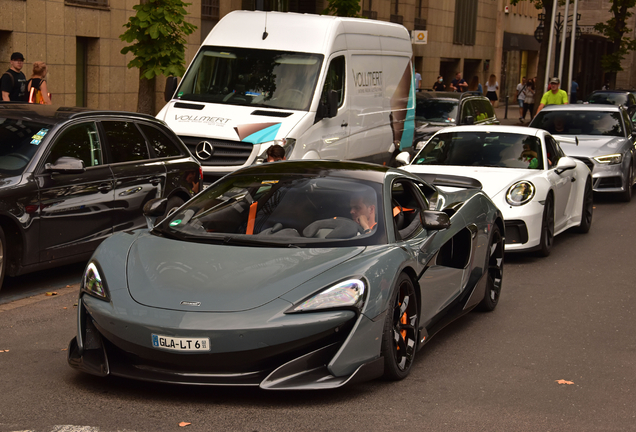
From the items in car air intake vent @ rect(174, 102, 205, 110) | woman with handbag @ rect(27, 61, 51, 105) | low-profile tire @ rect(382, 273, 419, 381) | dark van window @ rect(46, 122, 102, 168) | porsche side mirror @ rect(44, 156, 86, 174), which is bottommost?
low-profile tire @ rect(382, 273, 419, 381)

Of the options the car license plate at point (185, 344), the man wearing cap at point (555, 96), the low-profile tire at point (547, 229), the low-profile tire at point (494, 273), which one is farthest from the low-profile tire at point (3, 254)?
the man wearing cap at point (555, 96)

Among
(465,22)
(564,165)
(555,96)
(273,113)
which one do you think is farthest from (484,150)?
(465,22)

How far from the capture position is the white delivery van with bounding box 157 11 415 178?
12977 mm

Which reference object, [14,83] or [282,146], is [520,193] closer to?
[282,146]

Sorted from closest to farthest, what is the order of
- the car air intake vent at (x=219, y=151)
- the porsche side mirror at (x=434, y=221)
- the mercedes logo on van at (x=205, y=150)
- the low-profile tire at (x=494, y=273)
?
Answer: the porsche side mirror at (x=434, y=221), the low-profile tire at (x=494, y=273), the car air intake vent at (x=219, y=151), the mercedes logo on van at (x=205, y=150)

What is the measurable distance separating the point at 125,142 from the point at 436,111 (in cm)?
1201

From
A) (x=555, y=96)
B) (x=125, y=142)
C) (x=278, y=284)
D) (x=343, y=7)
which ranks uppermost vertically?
(x=343, y=7)

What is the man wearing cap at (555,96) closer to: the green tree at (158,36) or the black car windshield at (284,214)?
the green tree at (158,36)

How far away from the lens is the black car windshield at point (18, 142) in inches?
320

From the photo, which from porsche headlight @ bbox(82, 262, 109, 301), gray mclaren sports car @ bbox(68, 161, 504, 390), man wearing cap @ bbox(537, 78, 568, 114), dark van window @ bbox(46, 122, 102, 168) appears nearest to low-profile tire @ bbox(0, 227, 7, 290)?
dark van window @ bbox(46, 122, 102, 168)

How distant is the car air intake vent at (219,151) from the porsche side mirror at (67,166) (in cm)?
461

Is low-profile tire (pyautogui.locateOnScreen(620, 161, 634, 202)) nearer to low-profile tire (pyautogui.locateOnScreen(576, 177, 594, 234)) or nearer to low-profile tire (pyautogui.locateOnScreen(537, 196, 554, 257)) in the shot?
low-profile tire (pyautogui.locateOnScreen(576, 177, 594, 234))

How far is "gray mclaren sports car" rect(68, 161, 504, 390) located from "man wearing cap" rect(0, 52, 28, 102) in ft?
26.9

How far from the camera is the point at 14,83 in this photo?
1410cm
